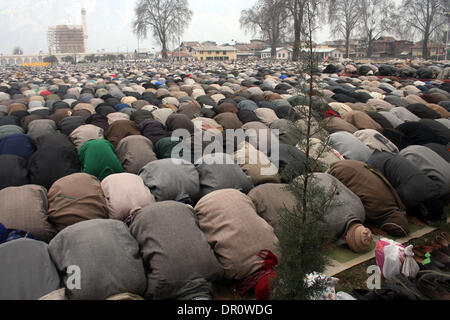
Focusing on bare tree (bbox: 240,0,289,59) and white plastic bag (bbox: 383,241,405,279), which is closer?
white plastic bag (bbox: 383,241,405,279)

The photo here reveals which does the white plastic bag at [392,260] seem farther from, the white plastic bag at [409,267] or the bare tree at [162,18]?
the bare tree at [162,18]

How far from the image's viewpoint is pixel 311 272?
2012 mm

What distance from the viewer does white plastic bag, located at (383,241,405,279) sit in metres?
2.84

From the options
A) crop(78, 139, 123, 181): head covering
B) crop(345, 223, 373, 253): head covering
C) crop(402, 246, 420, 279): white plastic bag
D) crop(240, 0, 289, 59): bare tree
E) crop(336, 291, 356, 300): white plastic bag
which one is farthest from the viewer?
crop(240, 0, 289, 59): bare tree

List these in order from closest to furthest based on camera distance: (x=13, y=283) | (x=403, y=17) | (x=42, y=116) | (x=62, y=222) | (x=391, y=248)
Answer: (x=13, y=283) < (x=391, y=248) < (x=62, y=222) < (x=42, y=116) < (x=403, y=17)

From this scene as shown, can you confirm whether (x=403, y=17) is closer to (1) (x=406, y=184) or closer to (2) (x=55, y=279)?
(1) (x=406, y=184)

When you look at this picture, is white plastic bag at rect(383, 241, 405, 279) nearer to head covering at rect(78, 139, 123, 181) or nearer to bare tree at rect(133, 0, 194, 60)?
head covering at rect(78, 139, 123, 181)

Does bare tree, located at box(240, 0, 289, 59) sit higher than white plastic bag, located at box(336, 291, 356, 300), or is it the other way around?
bare tree, located at box(240, 0, 289, 59)

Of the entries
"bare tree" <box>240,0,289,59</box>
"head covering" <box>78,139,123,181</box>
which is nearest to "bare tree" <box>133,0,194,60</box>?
"bare tree" <box>240,0,289,59</box>

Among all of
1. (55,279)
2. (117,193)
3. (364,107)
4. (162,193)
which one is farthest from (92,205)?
(364,107)

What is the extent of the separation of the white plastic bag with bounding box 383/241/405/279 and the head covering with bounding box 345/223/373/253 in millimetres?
394

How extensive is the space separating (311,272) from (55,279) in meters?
1.81

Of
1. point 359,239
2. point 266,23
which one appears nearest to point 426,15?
point 266,23

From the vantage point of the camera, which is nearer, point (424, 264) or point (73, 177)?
point (424, 264)
